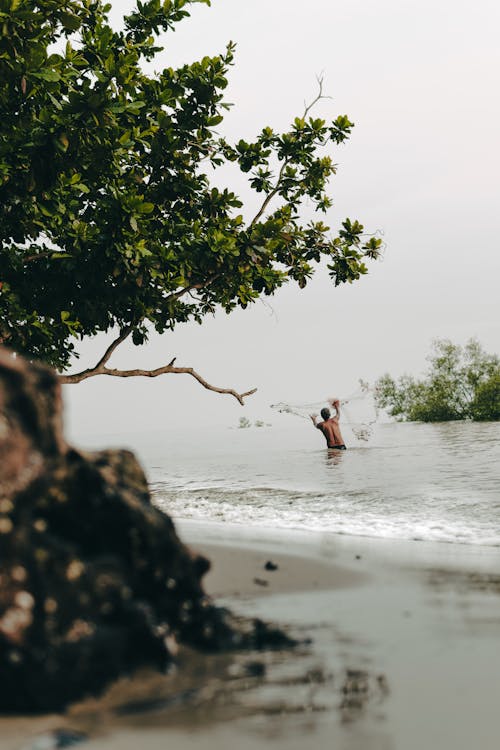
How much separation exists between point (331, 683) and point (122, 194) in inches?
358

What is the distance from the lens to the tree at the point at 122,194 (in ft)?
32.4

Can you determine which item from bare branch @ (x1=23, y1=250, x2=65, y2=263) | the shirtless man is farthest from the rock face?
the shirtless man

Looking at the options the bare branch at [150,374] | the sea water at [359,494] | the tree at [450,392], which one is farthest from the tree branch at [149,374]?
the tree at [450,392]

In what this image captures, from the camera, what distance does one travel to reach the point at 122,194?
1094cm

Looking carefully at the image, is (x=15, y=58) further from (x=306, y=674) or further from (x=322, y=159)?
(x=306, y=674)

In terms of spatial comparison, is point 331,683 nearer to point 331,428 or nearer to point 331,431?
point 331,428

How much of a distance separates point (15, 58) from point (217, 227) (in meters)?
5.07

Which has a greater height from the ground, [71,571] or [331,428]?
[331,428]

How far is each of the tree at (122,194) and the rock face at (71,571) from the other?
7.07 metres

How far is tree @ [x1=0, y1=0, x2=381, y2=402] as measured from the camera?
9.87 meters

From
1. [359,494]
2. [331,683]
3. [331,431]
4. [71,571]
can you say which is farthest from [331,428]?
[71,571]

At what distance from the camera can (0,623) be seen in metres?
2.77

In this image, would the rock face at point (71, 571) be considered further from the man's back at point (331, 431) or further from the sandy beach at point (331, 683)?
the man's back at point (331, 431)

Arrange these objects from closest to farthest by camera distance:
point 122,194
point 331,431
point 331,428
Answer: point 122,194 < point 331,428 < point 331,431
